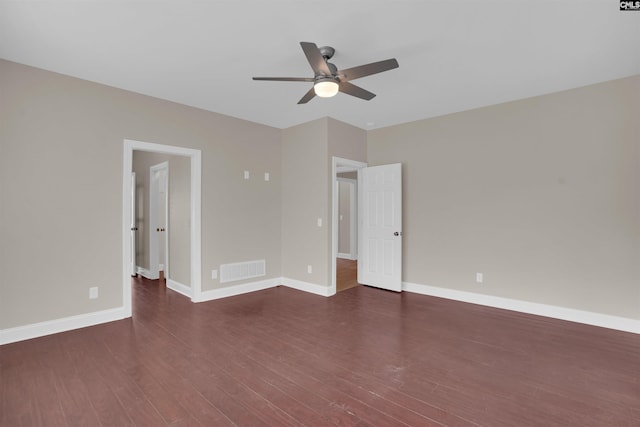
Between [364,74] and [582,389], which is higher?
[364,74]

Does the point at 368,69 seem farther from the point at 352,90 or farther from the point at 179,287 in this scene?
the point at 179,287

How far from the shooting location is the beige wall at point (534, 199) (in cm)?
334

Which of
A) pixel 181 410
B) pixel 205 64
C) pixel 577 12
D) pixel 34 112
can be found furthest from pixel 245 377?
pixel 577 12

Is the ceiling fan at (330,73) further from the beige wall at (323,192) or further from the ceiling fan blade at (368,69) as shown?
the beige wall at (323,192)

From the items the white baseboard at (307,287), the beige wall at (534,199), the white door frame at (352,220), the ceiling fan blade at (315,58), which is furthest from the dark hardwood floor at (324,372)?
the white door frame at (352,220)

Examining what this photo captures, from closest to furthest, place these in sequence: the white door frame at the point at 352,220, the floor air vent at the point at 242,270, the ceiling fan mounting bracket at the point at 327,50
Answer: the ceiling fan mounting bracket at the point at 327,50 → the floor air vent at the point at 242,270 → the white door frame at the point at 352,220

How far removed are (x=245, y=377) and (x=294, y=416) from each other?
613mm

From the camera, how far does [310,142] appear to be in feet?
15.9

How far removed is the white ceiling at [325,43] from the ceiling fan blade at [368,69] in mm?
314

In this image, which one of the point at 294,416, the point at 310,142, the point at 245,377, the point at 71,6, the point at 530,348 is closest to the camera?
the point at 294,416

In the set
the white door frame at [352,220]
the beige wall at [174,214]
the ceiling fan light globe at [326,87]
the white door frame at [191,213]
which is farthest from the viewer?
the white door frame at [352,220]

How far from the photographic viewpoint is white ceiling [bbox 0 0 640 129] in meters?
2.19

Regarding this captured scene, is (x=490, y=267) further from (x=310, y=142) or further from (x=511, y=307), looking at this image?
(x=310, y=142)

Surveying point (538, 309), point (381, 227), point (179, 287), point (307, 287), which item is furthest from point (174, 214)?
point (538, 309)
